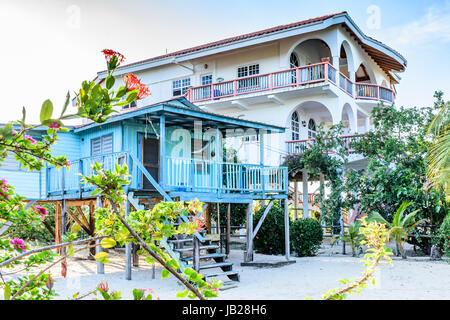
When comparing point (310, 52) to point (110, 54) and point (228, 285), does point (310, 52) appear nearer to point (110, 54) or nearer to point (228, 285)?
point (228, 285)

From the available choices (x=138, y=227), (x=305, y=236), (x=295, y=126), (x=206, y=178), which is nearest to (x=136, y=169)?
(x=206, y=178)

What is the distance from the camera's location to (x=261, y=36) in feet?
68.3

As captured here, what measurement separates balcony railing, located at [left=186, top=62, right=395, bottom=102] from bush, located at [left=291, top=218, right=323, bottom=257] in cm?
688

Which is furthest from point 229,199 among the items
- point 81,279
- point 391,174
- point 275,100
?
point 275,100

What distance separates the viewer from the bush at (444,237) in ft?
41.2

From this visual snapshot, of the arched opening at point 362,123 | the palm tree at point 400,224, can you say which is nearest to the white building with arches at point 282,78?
the arched opening at point 362,123

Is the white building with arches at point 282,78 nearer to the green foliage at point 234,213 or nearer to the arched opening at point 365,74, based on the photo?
the arched opening at point 365,74

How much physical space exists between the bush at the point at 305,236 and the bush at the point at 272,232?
17.9 inches

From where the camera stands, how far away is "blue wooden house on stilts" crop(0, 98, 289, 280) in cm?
1120

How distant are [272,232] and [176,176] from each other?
19.5 ft

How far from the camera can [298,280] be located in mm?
10328
